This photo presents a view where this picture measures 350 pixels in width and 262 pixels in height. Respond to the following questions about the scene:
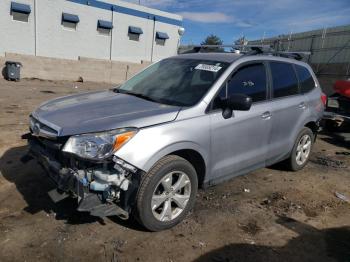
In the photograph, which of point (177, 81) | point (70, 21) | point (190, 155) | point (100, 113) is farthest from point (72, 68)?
point (190, 155)

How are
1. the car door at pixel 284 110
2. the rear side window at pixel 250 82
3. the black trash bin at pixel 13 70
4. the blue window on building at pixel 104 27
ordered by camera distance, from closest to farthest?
the rear side window at pixel 250 82, the car door at pixel 284 110, the black trash bin at pixel 13 70, the blue window on building at pixel 104 27

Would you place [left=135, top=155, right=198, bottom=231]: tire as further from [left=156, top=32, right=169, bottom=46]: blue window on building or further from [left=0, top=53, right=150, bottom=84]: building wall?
[left=156, top=32, right=169, bottom=46]: blue window on building

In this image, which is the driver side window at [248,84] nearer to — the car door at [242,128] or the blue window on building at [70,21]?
the car door at [242,128]

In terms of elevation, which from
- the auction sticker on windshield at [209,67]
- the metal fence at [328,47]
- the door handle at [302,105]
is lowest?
the door handle at [302,105]

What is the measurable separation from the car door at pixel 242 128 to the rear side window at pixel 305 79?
112cm

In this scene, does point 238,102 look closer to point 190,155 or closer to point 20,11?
point 190,155

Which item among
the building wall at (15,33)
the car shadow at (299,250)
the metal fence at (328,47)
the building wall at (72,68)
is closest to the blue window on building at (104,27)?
the building wall at (72,68)

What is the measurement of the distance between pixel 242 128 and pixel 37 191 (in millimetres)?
2627

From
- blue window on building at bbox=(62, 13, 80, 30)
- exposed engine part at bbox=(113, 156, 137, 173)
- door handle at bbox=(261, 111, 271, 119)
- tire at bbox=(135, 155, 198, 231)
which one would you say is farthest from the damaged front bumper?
blue window on building at bbox=(62, 13, 80, 30)

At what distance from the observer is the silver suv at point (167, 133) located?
3248 mm

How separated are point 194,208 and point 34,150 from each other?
1.93 metres

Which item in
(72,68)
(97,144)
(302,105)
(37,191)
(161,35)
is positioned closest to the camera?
(97,144)

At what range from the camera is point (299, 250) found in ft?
11.7

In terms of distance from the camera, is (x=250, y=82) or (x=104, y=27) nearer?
(x=250, y=82)
